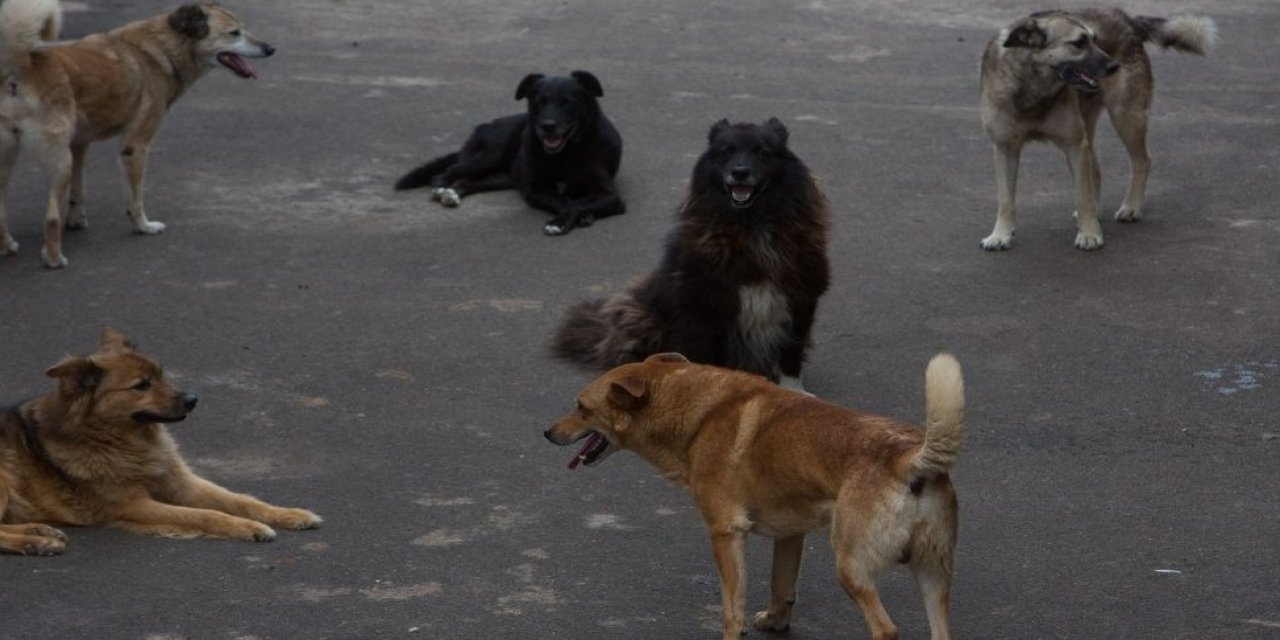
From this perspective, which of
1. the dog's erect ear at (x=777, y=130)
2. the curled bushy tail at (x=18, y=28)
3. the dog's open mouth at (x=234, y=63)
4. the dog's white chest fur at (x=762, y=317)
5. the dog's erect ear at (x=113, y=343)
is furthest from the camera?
the dog's open mouth at (x=234, y=63)

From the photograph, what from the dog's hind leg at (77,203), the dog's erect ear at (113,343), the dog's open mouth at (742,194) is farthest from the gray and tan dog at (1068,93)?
the dog's hind leg at (77,203)

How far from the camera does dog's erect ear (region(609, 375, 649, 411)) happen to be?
6059mm

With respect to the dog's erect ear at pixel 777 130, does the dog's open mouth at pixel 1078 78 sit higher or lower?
lower

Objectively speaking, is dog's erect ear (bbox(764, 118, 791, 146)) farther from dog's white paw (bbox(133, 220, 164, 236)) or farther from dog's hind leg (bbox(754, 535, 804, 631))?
dog's white paw (bbox(133, 220, 164, 236))

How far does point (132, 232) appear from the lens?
11148 mm

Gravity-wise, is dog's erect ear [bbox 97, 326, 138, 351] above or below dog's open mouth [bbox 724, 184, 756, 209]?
below

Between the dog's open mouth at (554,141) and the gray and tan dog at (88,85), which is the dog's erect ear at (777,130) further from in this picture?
the gray and tan dog at (88,85)

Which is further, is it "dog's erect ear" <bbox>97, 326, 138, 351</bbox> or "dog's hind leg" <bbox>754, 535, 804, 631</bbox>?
"dog's erect ear" <bbox>97, 326, 138, 351</bbox>

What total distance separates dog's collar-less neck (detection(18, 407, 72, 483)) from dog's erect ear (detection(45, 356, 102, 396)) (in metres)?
0.22

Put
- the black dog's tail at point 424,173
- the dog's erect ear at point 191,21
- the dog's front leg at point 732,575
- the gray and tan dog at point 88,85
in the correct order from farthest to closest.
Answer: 1. the black dog's tail at point 424,173
2. the dog's erect ear at point 191,21
3. the gray and tan dog at point 88,85
4. the dog's front leg at point 732,575

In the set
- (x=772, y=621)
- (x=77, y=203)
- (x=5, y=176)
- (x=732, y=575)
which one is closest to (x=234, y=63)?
(x=77, y=203)

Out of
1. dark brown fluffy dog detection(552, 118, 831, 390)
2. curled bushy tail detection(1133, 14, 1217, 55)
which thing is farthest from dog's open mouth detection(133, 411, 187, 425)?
curled bushy tail detection(1133, 14, 1217, 55)

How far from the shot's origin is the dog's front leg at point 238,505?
22.6ft

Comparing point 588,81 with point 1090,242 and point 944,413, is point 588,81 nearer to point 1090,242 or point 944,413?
point 1090,242
